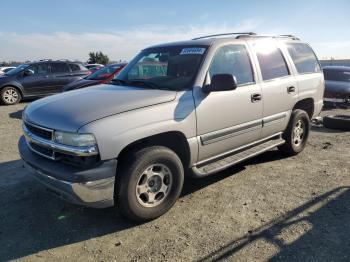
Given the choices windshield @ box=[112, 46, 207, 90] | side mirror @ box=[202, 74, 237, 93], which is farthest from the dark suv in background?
side mirror @ box=[202, 74, 237, 93]

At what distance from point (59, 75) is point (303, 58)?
399 inches

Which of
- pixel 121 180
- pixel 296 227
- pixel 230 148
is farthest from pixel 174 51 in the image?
pixel 296 227

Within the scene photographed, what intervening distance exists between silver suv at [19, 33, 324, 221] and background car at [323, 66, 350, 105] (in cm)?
653

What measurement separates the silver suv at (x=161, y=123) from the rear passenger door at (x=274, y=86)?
16mm

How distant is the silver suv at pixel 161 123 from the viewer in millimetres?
3258

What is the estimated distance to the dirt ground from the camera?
3.18m

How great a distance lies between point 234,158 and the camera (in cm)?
457

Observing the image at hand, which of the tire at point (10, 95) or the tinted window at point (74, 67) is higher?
the tinted window at point (74, 67)

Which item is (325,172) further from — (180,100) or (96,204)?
(96,204)

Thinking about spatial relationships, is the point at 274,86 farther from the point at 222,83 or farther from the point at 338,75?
the point at 338,75

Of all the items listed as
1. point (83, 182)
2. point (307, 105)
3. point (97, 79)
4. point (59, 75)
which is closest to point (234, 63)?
point (307, 105)

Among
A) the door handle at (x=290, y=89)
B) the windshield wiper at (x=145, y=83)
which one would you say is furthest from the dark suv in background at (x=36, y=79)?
the door handle at (x=290, y=89)

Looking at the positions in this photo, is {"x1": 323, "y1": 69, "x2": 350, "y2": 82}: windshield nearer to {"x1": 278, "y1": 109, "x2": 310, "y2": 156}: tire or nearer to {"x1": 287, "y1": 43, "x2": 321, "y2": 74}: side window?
{"x1": 287, "y1": 43, "x2": 321, "y2": 74}: side window

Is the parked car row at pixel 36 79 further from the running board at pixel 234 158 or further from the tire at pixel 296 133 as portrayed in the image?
the running board at pixel 234 158
